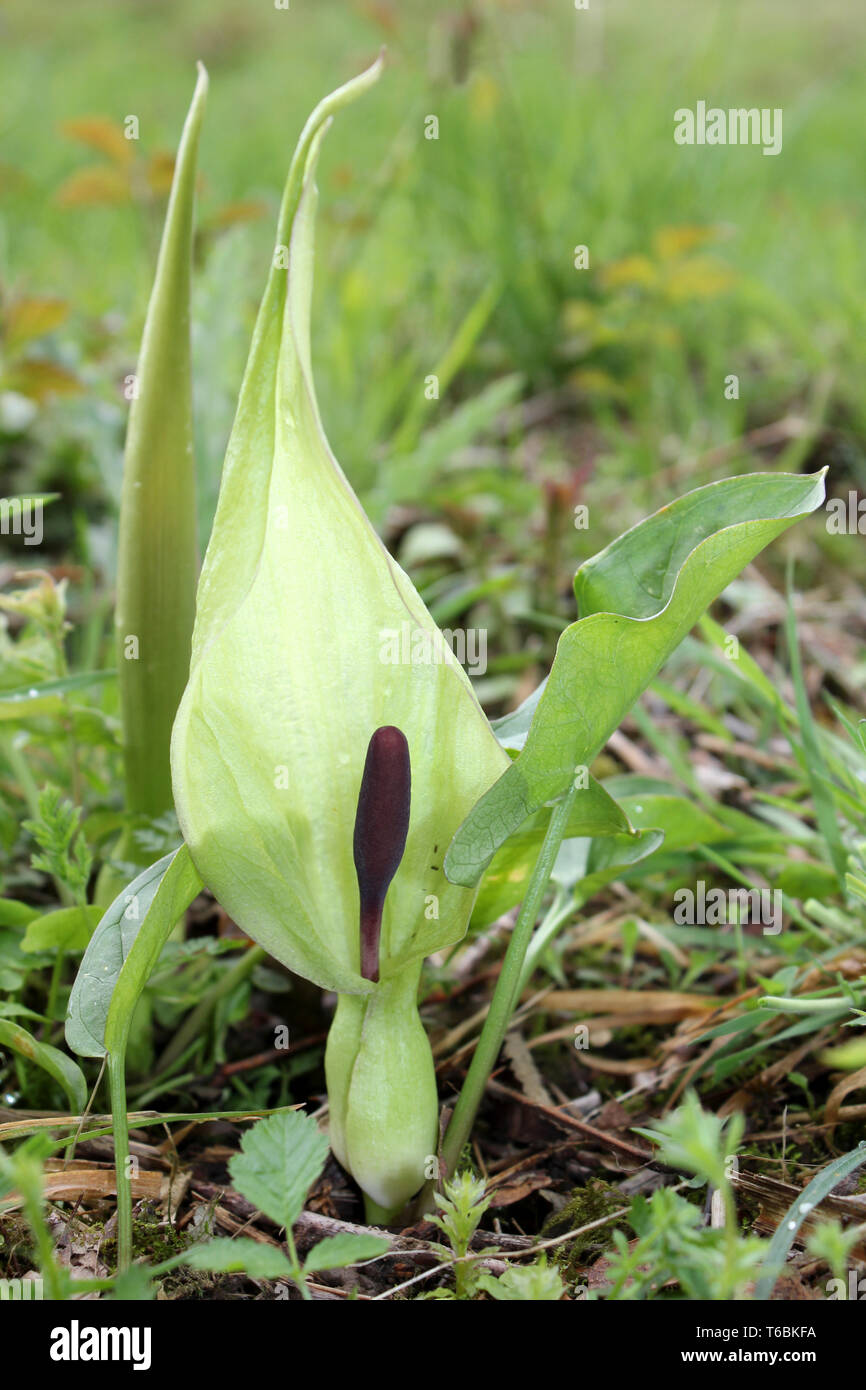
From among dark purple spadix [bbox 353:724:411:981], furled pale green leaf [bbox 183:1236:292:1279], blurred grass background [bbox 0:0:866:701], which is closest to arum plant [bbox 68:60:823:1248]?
dark purple spadix [bbox 353:724:411:981]

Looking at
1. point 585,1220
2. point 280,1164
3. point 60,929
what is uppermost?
point 60,929

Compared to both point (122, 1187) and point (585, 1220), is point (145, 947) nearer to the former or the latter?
point (122, 1187)

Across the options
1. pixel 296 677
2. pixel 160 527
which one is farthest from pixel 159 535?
pixel 296 677

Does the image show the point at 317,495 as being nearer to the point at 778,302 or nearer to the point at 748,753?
the point at 748,753

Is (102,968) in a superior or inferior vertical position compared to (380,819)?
inferior

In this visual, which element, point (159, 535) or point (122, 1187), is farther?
point (159, 535)

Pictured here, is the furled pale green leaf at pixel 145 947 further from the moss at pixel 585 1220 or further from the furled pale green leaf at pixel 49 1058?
the moss at pixel 585 1220

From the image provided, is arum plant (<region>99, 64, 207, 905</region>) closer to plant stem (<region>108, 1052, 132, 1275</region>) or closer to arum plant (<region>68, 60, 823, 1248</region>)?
arum plant (<region>68, 60, 823, 1248</region>)
